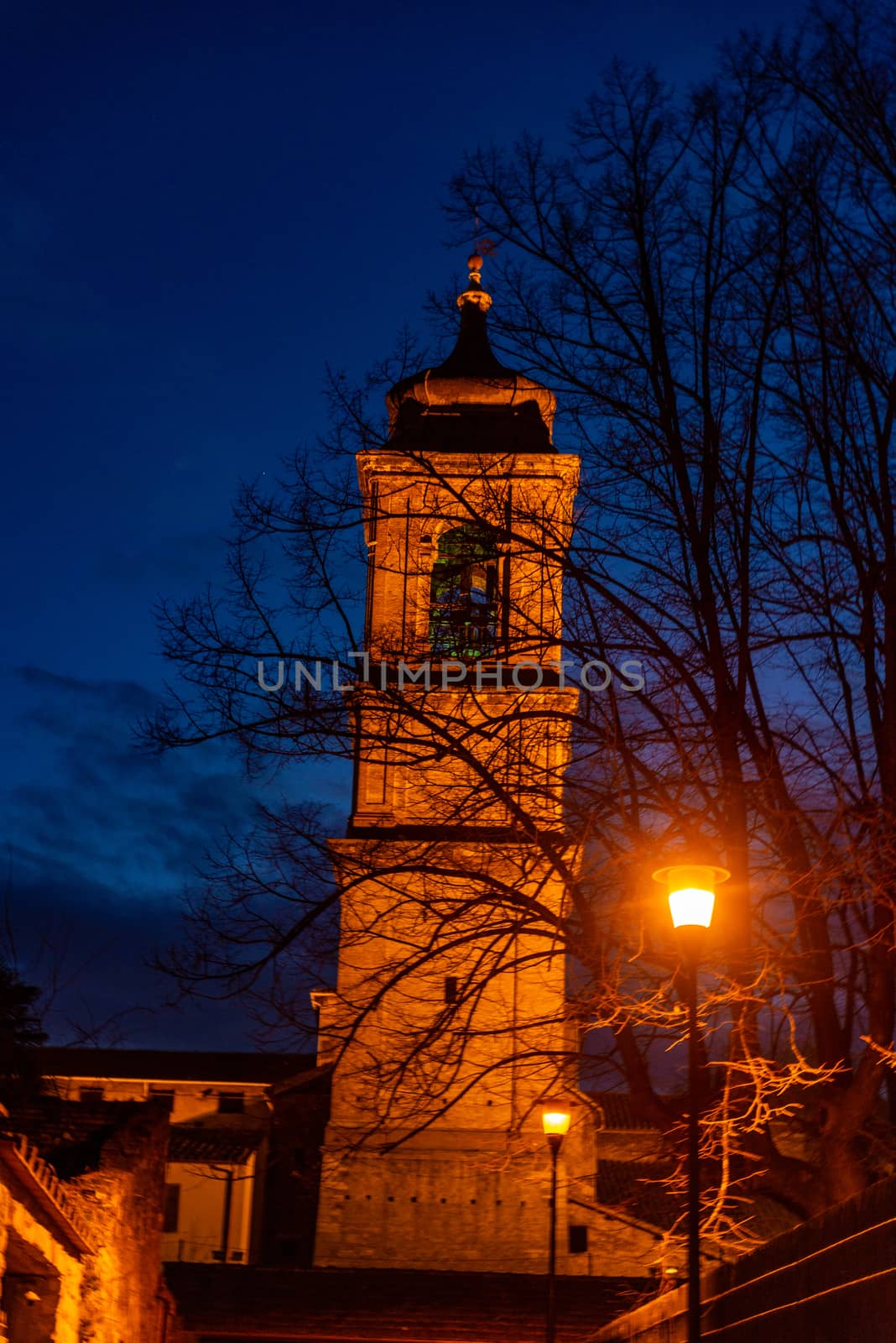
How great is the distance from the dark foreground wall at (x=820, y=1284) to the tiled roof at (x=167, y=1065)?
1438 inches

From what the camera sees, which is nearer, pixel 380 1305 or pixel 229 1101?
pixel 380 1305

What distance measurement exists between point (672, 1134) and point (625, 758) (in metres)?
3.10

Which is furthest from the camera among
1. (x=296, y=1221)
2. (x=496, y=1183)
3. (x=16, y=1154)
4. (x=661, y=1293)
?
(x=296, y=1221)

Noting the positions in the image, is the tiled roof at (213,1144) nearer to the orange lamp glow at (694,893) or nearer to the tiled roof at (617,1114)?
the tiled roof at (617,1114)

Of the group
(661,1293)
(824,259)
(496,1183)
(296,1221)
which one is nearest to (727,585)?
(824,259)

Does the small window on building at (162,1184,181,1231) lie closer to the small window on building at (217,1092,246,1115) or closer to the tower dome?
the small window on building at (217,1092,246,1115)

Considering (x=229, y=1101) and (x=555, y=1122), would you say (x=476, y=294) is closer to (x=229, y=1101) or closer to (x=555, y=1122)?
(x=555, y=1122)

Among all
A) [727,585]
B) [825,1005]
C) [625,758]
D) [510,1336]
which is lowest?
[510,1336]

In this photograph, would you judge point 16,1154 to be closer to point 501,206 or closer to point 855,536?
point 855,536

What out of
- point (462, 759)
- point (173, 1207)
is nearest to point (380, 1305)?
point (173, 1207)

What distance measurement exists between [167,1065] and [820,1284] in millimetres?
43501

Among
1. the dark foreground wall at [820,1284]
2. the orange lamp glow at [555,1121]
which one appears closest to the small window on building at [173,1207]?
the orange lamp glow at [555,1121]

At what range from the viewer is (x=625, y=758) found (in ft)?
40.7

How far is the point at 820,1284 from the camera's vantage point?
7438 mm
